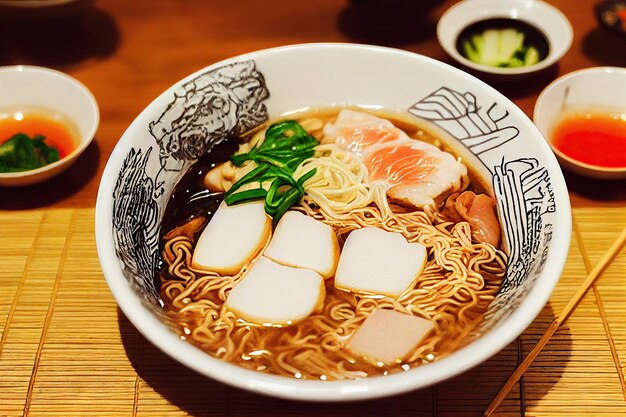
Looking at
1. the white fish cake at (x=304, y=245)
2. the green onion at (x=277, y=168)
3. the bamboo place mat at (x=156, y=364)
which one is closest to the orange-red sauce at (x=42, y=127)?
the bamboo place mat at (x=156, y=364)

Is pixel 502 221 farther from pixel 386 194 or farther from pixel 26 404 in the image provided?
pixel 26 404

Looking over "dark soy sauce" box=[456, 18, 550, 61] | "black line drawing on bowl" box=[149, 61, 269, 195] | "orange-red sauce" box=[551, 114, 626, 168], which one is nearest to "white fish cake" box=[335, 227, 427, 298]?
"black line drawing on bowl" box=[149, 61, 269, 195]

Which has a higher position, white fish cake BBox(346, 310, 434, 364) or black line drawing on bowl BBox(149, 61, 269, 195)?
black line drawing on bowl BBox(149, 61, 269, 195)

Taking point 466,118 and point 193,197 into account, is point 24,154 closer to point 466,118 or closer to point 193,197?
point 193,197

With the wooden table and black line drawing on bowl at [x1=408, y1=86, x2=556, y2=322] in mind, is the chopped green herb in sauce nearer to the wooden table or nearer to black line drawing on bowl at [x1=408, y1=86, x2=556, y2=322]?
the wooden table

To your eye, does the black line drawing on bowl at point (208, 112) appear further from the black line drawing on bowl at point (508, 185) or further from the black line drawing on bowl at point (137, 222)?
the black line drawing on bowl at point (508, 185)

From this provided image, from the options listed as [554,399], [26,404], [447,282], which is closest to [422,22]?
[447,282]
